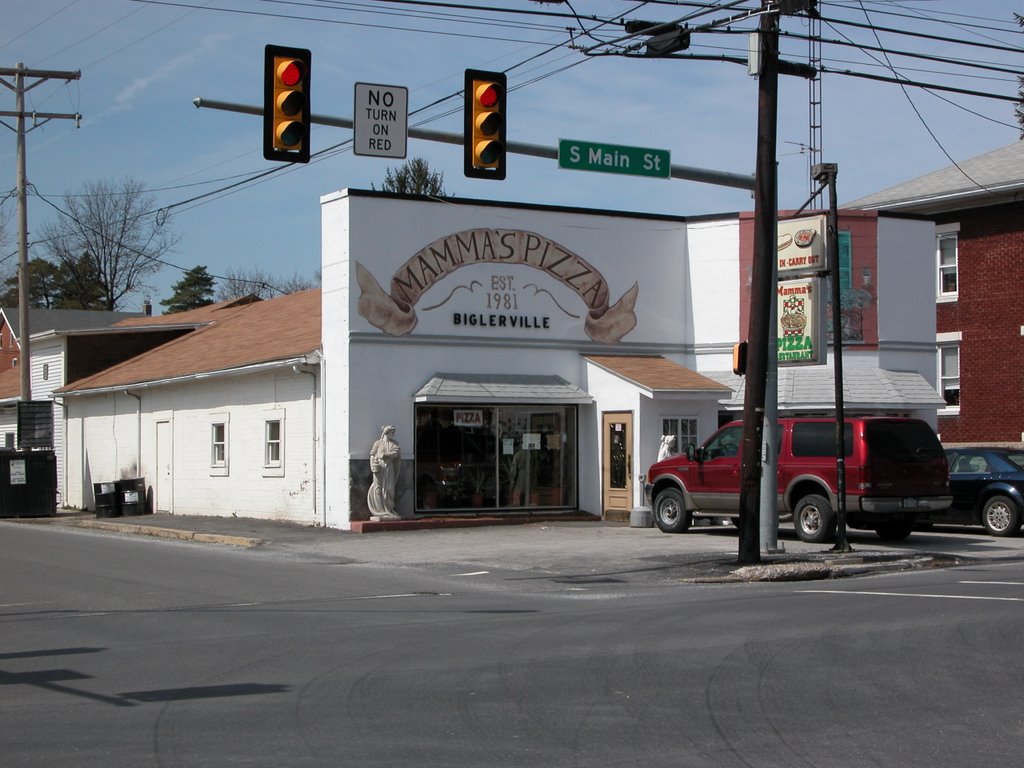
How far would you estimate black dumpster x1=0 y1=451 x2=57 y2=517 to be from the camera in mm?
33531

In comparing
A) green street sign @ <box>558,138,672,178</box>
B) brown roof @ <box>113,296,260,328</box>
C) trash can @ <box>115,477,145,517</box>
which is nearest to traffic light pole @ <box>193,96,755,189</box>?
green street sign @ <box>558,138,672,178</box>

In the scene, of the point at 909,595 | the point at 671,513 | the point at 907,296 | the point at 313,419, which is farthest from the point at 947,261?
the point at 909,595

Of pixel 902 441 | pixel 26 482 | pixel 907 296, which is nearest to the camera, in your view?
pixel 902 441

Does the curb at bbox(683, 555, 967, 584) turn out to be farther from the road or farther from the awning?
the awning

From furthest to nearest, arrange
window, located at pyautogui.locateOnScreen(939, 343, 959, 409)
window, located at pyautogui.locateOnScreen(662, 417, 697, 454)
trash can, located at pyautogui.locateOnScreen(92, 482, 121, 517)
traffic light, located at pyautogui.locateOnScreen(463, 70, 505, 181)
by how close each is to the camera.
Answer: window, located at pyautogui.locateOnScreen(939, 343, 959, 409)
trash can, located at pyautogui.locateOnScreen(92, 482, 121, 517)
window, located at pyautogui.locateOnScreen(662, 417, 697, 454)
traffic light, located at pyautogui.locateOnScreen(463, 70, 505, 181)

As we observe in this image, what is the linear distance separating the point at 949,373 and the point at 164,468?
22.4 meters

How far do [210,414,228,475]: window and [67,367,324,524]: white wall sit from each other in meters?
0.08

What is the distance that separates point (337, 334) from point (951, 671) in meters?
17.5

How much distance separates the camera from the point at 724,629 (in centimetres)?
1106

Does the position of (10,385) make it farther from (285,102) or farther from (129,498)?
(285,102)

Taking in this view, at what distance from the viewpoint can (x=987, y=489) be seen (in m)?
21.8

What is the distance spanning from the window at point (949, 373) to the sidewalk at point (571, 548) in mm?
14350

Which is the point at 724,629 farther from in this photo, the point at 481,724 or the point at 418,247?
the point at 418,247

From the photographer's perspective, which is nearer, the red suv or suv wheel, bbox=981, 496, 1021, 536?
the red suv
